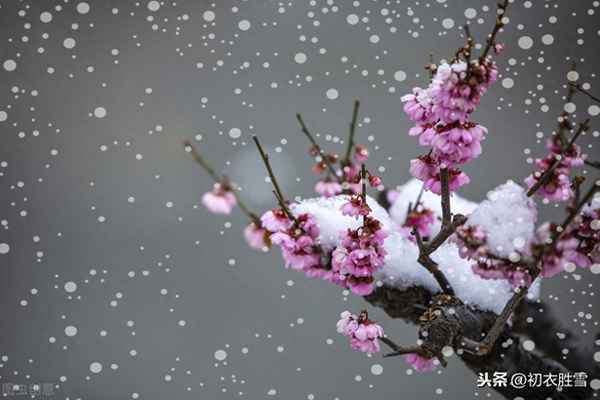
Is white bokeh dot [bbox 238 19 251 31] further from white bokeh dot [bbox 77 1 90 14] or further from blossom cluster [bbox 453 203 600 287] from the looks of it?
blossom cluster [bbox 453 203 600 287]

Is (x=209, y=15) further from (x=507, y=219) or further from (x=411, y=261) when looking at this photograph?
(x=507, y=219)

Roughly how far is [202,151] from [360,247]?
5.33ft

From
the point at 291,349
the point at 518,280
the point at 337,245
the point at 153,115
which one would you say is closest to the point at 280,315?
the point at 291,349

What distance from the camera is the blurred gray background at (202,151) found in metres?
1.99

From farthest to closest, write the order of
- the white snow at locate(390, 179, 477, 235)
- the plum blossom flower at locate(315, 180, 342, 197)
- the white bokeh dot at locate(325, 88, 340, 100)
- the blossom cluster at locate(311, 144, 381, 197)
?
the white bokeh dot at locate(325, 88, 340, 100) < the white snow at locate(390, 179, 477, 235) < the plum blossom flower at locate(315, 180, 342, 197) < the blossom cluster at locate(311, 144, 381, 197)

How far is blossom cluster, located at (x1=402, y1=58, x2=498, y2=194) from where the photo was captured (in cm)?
73

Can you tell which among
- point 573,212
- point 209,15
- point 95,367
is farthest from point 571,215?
point 95,367

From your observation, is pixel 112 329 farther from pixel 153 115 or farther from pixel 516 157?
pixel 516 157

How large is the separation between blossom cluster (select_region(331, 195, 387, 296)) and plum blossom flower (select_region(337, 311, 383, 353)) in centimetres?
10

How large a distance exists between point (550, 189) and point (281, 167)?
1.69 m

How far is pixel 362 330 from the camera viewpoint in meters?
0.89

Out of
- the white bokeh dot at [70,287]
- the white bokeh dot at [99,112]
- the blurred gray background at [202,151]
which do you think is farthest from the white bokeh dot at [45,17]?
the white bokeh dot at [70,287]

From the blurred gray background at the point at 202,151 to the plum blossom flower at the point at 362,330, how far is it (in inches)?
45.8

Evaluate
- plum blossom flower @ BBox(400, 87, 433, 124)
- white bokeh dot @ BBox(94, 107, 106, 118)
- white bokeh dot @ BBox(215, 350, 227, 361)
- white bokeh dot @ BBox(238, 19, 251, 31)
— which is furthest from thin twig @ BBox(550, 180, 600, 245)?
white bokeh dot @ BBox(215, 350, 227, 361)
